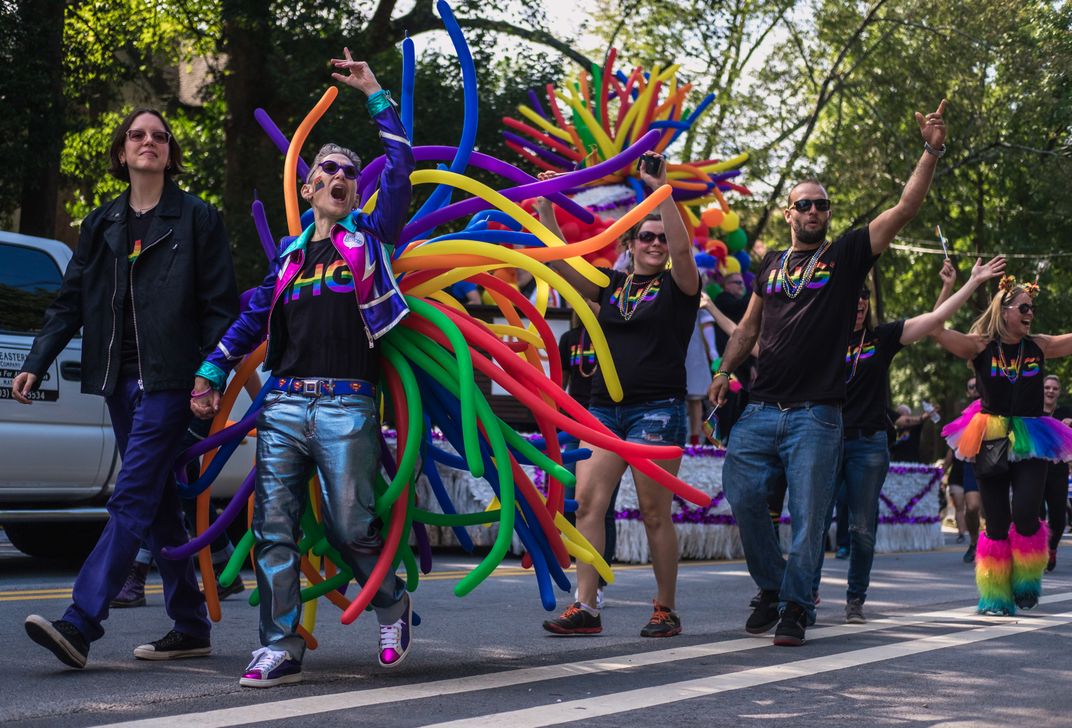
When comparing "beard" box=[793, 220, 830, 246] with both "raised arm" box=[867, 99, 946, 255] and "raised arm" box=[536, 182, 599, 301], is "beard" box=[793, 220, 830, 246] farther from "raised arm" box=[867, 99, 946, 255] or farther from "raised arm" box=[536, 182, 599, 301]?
"raised arm" box=[536, 182, 599, 301]

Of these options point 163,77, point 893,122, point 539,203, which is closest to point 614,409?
point 539,203

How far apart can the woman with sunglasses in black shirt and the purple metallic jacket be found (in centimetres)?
444

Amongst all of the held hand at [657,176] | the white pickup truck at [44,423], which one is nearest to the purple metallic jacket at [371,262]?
the held hand at [657,176]

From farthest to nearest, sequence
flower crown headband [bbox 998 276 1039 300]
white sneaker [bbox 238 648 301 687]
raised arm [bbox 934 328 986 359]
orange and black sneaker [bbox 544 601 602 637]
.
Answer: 1. flower crown headband [bbox 998 276 1039 300]
2. raised arm [bbox 934 328 986 359]
3. orange and black sneaker [bbox 544 601 602 637]
4. white sneaker [bbox 238 648 301 687]

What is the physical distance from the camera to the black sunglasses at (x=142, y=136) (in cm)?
555

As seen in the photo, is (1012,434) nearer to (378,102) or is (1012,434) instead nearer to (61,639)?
(378,102)

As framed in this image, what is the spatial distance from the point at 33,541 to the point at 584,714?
6.78 m

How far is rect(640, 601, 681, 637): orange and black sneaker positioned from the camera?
664 centimetres

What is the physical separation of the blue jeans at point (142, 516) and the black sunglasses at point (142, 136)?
92cm

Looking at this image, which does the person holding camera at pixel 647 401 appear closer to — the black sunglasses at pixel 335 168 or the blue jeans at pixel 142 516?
the black sunglasses at pixel 335 168

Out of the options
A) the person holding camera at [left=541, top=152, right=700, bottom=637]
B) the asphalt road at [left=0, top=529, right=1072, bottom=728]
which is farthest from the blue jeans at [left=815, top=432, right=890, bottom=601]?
the person holding camera at [left=541, top=152, right=700, bottom=637]

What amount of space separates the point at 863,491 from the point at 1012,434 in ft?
4.44

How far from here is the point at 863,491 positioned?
25.8 feet

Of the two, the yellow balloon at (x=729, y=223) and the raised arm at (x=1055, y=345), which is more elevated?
the yellow balloon at (x=729, y=223)
